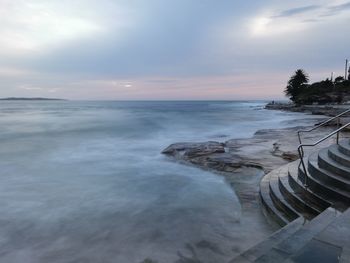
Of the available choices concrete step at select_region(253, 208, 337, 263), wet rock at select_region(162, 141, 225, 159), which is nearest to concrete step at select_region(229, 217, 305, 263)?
concrete step at select_region(253, 208, 337, 263)

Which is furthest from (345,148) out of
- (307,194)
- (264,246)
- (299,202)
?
(264,246)

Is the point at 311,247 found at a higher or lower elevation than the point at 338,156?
lower

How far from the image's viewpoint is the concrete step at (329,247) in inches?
117

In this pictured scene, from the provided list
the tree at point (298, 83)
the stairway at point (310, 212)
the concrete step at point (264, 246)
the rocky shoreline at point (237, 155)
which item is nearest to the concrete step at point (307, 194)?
the stairway at point (310, 212)

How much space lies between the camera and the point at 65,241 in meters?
5.80

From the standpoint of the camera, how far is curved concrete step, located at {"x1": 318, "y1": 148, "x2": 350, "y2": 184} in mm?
5168

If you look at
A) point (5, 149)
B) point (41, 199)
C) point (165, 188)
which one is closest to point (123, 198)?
point (165, 188)

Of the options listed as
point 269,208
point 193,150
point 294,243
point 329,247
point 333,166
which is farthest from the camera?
point 193,150

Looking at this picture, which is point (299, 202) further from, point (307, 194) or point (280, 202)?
point (280, 202)

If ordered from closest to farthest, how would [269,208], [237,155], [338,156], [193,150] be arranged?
[338,156] < [269,208] < [237,155] < [193,150]

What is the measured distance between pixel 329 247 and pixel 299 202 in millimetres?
2370

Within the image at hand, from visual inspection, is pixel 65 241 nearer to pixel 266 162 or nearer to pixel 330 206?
pixel 330 206

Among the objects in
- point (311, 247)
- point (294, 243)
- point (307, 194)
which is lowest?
point (307, 194)

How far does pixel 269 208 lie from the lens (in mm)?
6180
